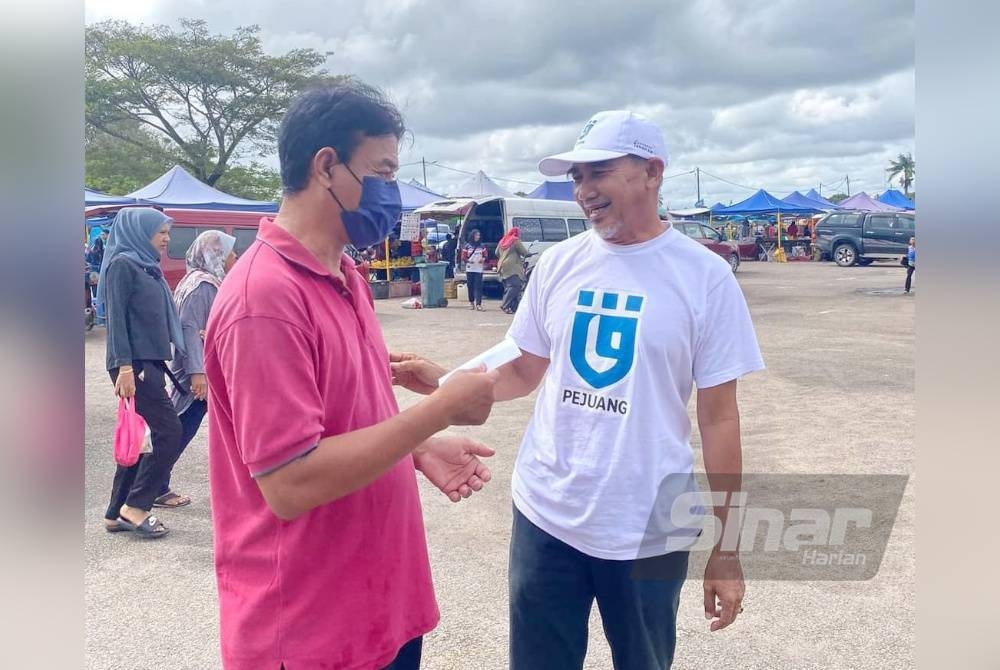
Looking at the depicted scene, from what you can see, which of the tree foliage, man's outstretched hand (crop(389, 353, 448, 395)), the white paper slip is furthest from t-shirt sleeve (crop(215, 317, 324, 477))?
the tree foliage

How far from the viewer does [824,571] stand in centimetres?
401

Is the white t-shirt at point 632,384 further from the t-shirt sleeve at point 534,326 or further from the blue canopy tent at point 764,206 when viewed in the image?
the blue canopy tent at point 764,206

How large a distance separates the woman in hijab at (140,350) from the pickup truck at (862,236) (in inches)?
1021

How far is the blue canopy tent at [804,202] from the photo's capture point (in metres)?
36.5

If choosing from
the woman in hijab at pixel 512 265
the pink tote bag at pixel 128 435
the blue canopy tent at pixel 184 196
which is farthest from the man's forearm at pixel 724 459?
the blue canopy tent at pixel 184 196

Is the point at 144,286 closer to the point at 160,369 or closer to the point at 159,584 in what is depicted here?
the point at 160,369

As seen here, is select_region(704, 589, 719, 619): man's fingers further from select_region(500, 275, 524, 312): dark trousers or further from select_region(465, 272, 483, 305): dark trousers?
select_region(465, 272, 483, 305): dark trousers

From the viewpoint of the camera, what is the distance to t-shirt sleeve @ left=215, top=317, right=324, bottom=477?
141 cm

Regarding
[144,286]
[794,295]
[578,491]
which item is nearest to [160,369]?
[144,286]

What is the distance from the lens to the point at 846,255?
28.4 m

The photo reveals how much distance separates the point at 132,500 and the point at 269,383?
3.87m

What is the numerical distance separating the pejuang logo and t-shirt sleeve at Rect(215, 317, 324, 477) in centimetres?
102
